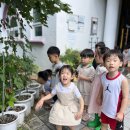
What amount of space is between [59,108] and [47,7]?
131cm

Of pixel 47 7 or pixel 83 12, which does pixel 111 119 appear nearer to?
pixel 47 7

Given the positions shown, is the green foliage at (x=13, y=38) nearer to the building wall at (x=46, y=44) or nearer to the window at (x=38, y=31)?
the building wall at (x=46, y=44)

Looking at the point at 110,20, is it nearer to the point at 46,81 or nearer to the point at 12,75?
the point at 46,81

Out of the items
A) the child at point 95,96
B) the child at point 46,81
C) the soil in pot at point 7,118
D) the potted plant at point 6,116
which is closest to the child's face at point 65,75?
the child at point 95,96

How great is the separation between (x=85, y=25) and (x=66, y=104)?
15.4 feet

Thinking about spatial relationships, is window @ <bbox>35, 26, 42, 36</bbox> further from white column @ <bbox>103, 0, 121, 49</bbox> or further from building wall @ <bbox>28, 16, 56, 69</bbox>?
white column @ <bbox>103, 0, 121, 49</bbox>

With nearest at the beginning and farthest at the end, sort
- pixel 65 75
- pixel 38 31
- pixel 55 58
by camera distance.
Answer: pixel 65 75
pixel 55 58
pixel 38 31

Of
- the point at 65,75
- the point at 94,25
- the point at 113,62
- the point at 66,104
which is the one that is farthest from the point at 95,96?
the point at 94,25

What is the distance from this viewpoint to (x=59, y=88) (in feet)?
7.16

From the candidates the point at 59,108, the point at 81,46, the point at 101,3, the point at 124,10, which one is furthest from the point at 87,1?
the point at 59,108

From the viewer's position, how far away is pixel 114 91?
71.2 inches

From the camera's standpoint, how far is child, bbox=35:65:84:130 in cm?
209

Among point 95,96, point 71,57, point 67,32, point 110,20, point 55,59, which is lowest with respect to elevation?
point 95,96

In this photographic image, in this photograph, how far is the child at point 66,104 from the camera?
6.86ft
